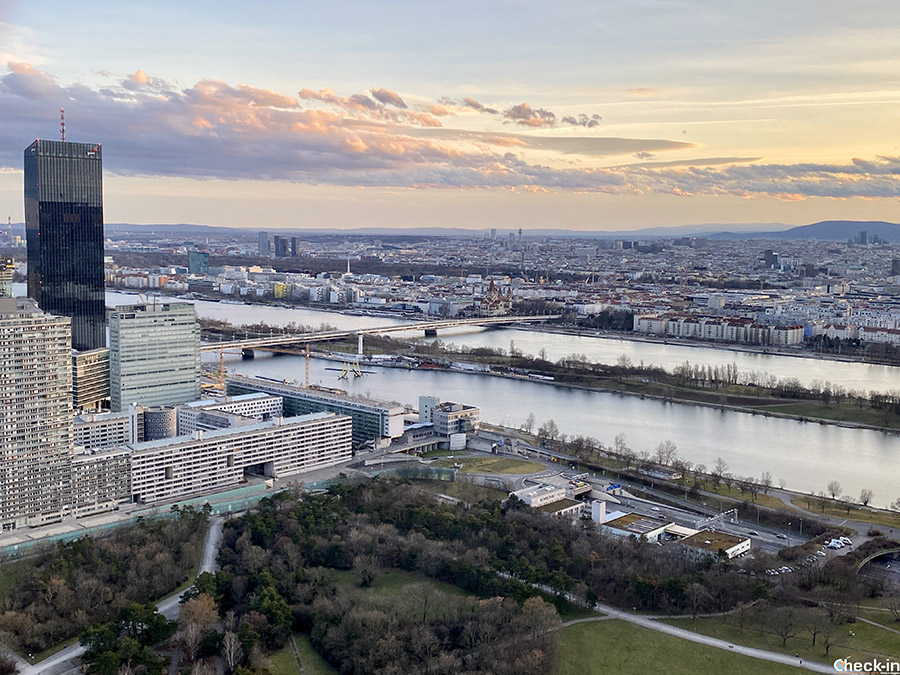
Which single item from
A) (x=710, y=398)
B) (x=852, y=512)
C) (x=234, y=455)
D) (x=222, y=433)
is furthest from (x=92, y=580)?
(x=710, y=398)

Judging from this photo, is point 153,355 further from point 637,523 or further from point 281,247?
point 281,247

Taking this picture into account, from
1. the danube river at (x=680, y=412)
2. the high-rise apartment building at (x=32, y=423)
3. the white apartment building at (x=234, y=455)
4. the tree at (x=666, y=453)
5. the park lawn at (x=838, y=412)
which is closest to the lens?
the high-rise apartment building at (x=32, y=423)

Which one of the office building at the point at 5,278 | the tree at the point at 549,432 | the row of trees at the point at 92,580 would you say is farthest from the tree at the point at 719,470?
the office building at the point at 5,278

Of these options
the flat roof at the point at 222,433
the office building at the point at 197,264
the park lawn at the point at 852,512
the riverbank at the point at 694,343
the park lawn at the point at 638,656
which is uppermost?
the office building at the point at 197,264

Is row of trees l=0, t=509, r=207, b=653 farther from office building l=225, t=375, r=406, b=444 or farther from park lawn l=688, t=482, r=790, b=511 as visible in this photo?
park lawn l=688, t=482, r=790, b=511

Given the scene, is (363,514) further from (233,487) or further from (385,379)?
(385,379)

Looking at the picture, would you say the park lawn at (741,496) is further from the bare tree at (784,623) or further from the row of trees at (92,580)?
the row of trees at (92,580)

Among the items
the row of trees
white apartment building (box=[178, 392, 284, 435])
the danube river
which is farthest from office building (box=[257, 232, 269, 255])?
the row of trees
